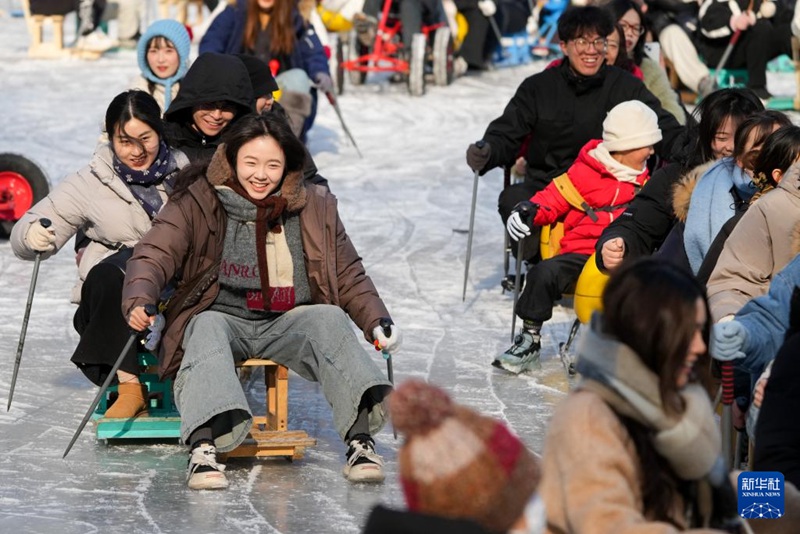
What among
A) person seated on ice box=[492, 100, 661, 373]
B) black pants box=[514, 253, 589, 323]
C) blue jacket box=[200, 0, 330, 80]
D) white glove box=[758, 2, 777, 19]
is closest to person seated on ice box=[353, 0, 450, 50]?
white glove box=[758, 2, 777, 19]

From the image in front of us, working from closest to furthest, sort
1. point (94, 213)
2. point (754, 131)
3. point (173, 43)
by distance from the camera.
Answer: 1. point (754, 131)
2. point (94, 213)
3. point (173, 43)

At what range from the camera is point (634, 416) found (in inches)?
119

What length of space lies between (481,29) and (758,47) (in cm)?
407

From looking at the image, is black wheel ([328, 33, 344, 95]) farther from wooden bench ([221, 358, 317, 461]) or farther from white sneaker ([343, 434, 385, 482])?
white sneaker ([343, 434, 385, 482])

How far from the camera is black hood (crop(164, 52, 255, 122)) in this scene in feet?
21.5

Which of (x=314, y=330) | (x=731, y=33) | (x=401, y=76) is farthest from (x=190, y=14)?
(x=314, y=330)

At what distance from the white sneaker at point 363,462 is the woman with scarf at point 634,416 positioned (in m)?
2.48

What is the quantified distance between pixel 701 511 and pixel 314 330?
2.64 meters

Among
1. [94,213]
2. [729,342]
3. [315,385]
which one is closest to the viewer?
[729,342]

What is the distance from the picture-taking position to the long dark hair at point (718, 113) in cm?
636

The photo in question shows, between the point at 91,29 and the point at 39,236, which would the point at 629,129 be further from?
the point at 91,29

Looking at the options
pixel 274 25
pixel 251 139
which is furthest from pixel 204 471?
pixel 274 25

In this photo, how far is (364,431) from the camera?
5582 mm

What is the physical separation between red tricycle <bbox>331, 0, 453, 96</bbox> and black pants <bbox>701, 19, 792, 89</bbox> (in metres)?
3.05
